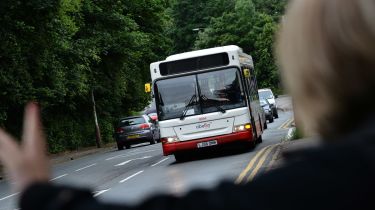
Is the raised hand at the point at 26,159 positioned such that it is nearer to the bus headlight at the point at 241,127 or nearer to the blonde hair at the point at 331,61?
the blonde hair at the point at 331,61

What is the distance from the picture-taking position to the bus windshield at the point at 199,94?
61.5 ft

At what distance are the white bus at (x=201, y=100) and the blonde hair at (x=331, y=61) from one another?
56.9 ft

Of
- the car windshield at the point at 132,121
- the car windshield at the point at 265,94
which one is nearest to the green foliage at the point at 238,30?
the car windshield at the point at 265,94

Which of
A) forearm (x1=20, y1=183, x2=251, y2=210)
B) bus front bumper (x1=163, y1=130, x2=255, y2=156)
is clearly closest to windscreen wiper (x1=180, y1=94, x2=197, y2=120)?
bus front bumper (x1=163, y1=130, x2=255, y2=156)

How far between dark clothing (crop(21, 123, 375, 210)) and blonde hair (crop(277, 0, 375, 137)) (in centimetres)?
9

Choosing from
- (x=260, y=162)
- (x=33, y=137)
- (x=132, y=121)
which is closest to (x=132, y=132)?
(x=132, y=121)

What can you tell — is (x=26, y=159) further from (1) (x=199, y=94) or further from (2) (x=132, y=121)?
(2) (x=132, y=121)

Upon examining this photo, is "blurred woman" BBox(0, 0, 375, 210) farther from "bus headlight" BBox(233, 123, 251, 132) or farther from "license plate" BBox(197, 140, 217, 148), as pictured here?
"license plate" BBox(197, 140, 217, 148)

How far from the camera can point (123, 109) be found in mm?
47406

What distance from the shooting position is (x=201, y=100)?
1877 cm

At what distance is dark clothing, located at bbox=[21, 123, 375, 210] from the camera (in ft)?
3.76

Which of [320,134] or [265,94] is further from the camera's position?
[265,94]

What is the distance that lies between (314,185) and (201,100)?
17604mm

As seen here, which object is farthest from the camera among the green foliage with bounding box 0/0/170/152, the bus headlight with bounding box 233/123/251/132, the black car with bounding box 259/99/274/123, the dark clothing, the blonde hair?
the black car with bounding box 259/99/274/123
